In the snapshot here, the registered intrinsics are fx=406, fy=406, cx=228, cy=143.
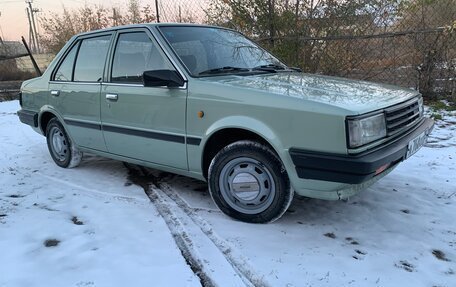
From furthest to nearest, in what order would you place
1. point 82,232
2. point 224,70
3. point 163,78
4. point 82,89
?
point 82,89, point 224,70, point 163,78, point 82,232

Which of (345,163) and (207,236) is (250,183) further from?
(345,163)

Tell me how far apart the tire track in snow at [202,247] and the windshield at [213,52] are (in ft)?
4.07

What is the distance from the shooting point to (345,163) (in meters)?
2.73

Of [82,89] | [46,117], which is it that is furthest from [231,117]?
[46,117]

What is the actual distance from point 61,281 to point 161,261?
64cm

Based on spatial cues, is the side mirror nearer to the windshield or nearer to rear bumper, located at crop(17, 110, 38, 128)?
the windshield

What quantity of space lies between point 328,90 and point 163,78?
136 centimetres

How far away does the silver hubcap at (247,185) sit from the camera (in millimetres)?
3246

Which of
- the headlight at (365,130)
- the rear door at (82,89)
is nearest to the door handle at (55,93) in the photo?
the rear door at (82,89)

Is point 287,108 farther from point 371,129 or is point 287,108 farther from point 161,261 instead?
point 161,261

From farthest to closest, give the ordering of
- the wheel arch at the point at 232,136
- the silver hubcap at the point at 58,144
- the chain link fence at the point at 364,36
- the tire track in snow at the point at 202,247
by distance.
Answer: the chain link fence at the point at 364,36 → the silver hubcap at the point at 58,144 → the wheel arch at the point at 232,136 → the tire track in snow at the point at 202,247

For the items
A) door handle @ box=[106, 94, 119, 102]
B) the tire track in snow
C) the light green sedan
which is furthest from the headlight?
door handle @ box=[106, 94, 119, 102]

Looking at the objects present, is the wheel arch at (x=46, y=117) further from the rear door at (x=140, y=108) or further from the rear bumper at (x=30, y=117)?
the rear door at (x=140, y=108)

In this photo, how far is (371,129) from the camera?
287 centimetres
